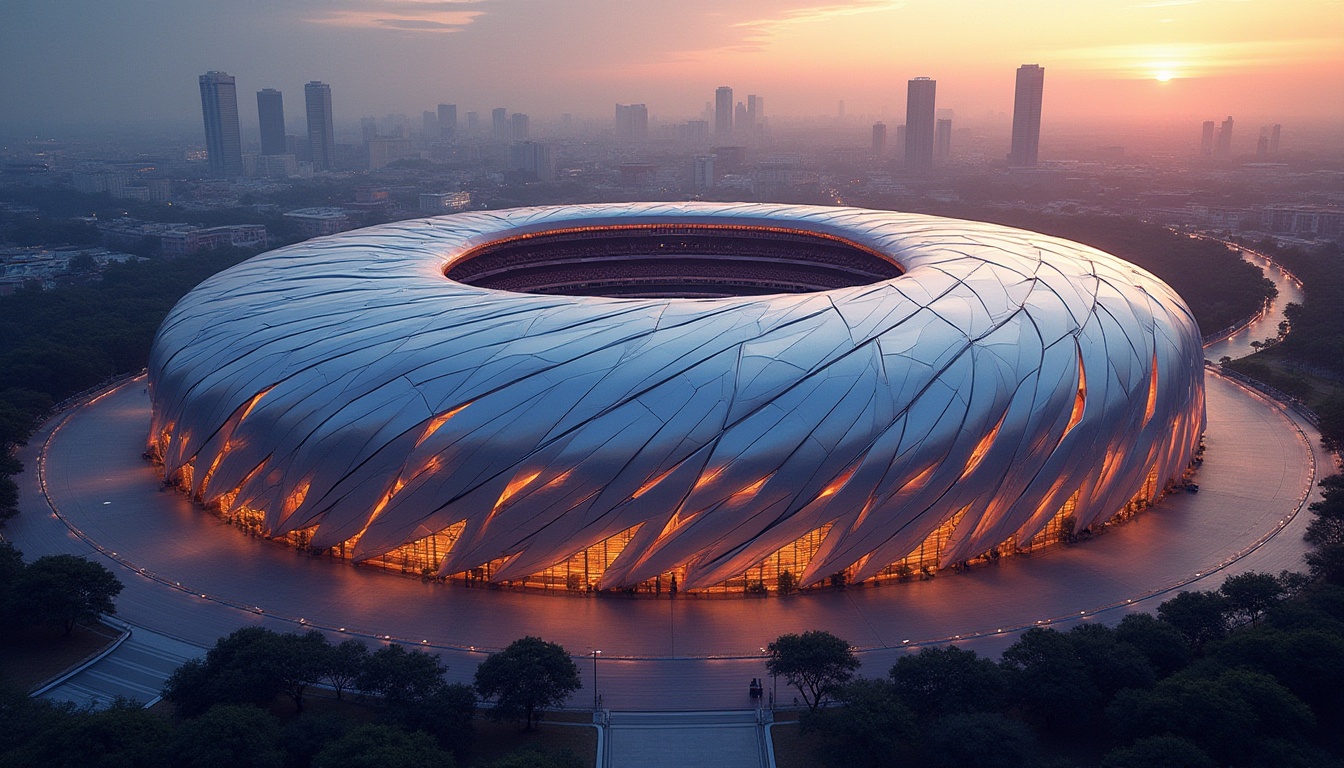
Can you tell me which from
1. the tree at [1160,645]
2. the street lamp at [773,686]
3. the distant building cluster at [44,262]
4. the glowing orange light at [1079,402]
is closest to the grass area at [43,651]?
the street lamp at [773,686]

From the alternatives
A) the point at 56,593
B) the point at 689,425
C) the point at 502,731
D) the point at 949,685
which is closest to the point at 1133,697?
the point at 949,685

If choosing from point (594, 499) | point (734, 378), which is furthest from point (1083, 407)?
point (594, 499)

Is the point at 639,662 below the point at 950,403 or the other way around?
below

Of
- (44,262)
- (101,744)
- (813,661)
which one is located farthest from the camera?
(44,262)

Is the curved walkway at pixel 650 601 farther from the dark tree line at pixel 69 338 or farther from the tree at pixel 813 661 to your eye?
the dark tree line at pixel 69 338

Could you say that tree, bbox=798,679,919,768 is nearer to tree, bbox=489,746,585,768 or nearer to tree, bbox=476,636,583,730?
tree, bbox=489,746,585,768

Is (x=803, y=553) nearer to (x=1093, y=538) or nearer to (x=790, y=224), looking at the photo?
(x=1093, y=538)

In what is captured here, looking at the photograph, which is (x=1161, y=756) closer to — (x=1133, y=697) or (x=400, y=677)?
(x=1133, y=697)
